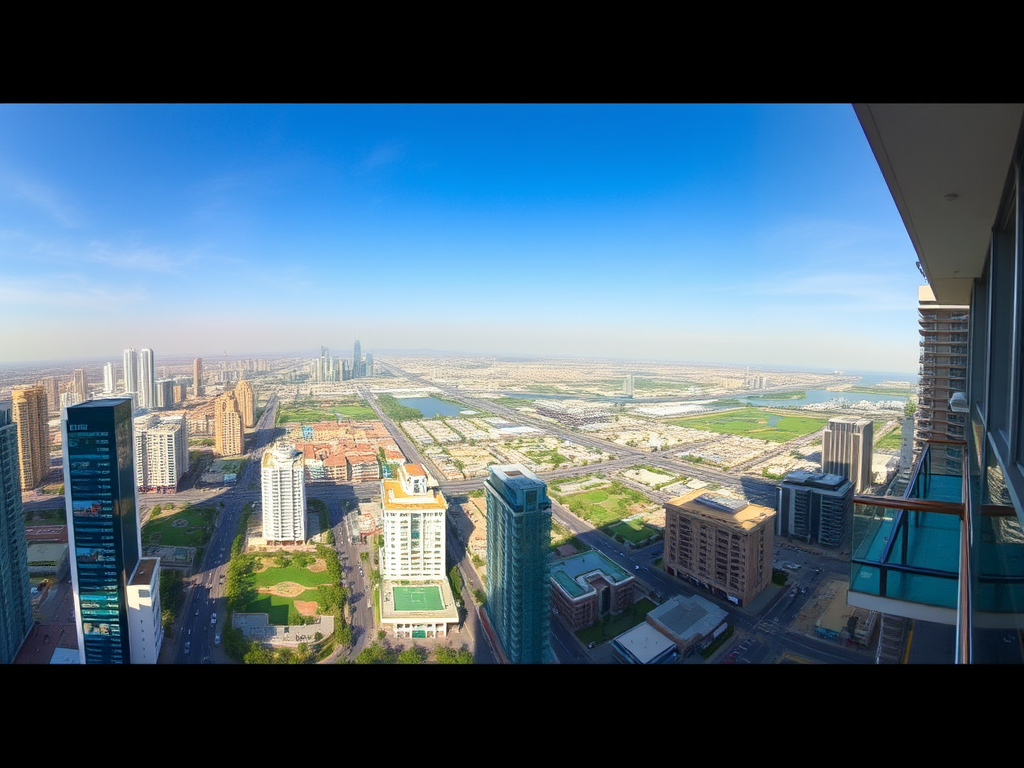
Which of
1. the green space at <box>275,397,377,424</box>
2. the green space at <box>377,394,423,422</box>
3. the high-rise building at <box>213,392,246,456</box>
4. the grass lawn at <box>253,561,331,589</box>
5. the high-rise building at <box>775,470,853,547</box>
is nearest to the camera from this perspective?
the grass lawn at <box>253,561,331,589</box>

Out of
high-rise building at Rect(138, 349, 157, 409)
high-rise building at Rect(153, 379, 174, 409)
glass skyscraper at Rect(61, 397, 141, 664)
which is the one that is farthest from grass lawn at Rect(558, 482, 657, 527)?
high-rise building at Rect(153, 379, 174, 409)

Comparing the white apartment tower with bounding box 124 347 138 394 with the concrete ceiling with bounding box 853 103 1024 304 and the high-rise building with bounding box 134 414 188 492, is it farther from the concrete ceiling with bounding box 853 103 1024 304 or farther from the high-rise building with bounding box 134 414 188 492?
the concrete ceiling with bounding box 853 103 1024 304

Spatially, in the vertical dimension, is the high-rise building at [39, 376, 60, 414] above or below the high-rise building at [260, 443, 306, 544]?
above

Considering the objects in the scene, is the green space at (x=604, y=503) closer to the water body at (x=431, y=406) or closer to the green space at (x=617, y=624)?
the green space at (x=617, y=624)

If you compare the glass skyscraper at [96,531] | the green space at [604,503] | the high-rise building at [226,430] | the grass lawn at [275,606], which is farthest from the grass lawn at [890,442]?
the high-rise building at [226,430]

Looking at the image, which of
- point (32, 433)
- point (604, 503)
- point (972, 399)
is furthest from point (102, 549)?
point (972, 399)

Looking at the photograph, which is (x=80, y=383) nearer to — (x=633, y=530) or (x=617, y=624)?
(x=617, y=624)
